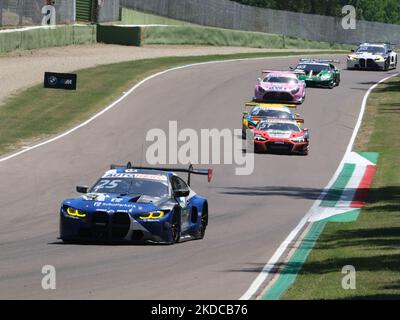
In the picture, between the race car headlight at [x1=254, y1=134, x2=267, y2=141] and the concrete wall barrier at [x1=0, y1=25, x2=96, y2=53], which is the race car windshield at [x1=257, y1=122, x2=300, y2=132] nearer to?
the race car headlight at [x1=254, y1=134, x2=267, y2=141]

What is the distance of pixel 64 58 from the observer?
60.2m

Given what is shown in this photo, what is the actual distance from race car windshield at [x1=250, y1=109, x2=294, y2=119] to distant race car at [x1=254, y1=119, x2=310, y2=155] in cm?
295

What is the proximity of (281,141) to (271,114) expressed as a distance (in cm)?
435

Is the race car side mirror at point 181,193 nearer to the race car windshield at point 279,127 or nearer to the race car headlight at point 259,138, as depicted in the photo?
the race car headlight at point 259,138

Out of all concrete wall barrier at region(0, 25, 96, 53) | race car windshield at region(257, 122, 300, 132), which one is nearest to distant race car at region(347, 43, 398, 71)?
concrete wall barrier at region(0, 25, 96, 53)

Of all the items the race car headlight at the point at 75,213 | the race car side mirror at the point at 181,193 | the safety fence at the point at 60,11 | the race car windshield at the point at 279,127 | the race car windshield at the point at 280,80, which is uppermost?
the safety fence at the point at 60,11

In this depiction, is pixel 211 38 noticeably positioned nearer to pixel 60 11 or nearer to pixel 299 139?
pixel 60 11

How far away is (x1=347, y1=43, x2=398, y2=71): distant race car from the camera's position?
67.2 metres

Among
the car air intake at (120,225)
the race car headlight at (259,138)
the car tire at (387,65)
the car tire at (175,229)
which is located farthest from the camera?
the car tire at (387,65)

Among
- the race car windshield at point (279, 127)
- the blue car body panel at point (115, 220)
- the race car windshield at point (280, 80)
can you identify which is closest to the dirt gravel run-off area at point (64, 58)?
the race car windshield at point (280, 80)

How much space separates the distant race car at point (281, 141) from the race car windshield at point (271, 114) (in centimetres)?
295

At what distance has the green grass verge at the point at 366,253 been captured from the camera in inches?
571
